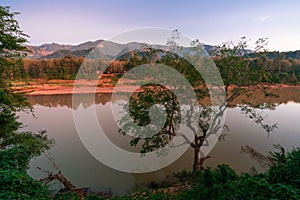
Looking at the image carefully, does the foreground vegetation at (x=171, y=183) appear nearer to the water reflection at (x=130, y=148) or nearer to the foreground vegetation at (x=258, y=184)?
the foreground vegetation at (x=258, y=184)

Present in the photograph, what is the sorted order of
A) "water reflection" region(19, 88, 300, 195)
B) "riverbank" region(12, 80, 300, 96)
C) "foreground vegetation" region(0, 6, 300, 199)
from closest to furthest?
"foreground vegetation" region(0, 6, 300, 199), "water reflection" region(19, 88, 300, 195), "riverbank" region(12, 80, 300, 96)

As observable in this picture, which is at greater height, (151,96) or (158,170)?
(151,96)

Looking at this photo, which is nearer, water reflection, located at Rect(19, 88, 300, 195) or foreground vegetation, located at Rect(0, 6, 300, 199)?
foreground vegetation, located at Rect(0, 6, 300, 199)

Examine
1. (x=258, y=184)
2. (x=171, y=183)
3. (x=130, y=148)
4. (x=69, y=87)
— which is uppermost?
(x=258, y=184)

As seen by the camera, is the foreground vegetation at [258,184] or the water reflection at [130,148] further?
the water reflection at [130,148]

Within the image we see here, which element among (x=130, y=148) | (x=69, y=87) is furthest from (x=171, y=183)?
(x=69, y=87)

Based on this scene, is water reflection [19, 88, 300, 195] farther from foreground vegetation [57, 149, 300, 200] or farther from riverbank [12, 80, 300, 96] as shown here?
riverbank [12, 80, 300, 96]

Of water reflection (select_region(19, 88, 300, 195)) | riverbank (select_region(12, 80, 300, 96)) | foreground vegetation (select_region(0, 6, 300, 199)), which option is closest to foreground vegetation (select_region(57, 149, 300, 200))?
foreground vegetation (select_region(0, 6, 300, 199))

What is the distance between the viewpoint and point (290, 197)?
2254mm

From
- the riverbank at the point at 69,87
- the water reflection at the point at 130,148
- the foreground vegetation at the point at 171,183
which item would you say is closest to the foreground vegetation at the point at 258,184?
the foreground vegetation at the point at 171,183

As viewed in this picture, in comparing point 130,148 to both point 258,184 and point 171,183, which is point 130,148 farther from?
point 258,184

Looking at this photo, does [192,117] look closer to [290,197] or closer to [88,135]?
[290,197]

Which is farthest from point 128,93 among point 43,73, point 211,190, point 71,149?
point 43,73

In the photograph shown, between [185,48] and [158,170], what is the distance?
4817mm
